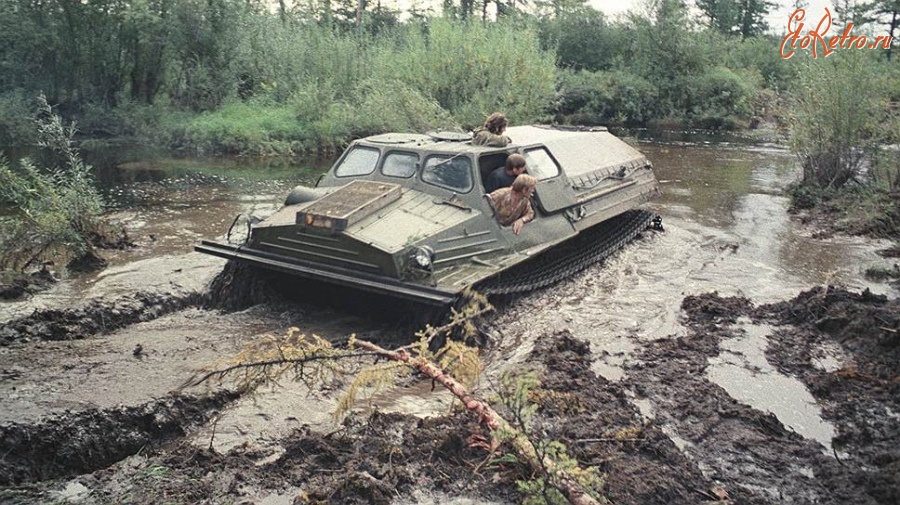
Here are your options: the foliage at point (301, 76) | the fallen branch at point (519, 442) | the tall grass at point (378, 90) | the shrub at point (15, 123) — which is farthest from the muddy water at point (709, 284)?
the shrub at point (15, 123)

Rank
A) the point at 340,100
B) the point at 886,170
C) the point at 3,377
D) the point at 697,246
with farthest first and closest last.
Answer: the point at 340,100 < the point at 886,170 < the point at 697,246 < the point at 3,377

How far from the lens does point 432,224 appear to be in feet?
25.3

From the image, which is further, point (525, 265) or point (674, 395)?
point (525, 265)

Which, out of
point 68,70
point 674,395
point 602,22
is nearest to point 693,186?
point 674,395

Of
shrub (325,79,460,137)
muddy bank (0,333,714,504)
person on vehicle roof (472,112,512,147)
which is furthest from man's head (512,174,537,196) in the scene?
shrub (325,79,460,137)

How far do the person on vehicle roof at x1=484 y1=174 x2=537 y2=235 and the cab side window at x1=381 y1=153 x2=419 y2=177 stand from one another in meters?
0.99

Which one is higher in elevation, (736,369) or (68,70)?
(68,70)

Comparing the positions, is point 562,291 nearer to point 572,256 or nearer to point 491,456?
point 572,256

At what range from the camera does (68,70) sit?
1016 inches

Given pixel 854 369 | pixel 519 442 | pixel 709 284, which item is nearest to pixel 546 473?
pixel 519 442

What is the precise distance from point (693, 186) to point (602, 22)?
2544 cm

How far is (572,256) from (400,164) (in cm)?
243

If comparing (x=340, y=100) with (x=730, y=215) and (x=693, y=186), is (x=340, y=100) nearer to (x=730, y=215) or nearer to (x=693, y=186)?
(x=693, y=186)

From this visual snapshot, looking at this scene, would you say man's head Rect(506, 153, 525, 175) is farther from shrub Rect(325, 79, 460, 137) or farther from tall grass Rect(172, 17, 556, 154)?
tall grass Rect(172, 17, 556, 154)
